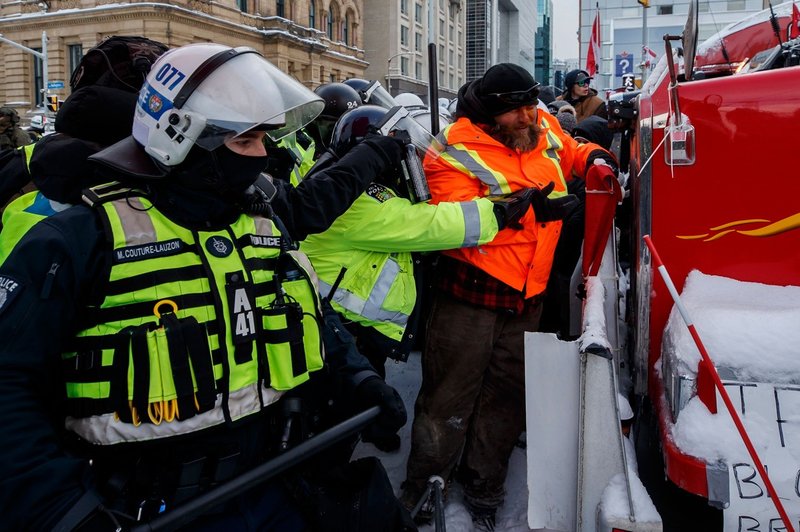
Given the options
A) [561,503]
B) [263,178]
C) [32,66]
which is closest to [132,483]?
[263,178]

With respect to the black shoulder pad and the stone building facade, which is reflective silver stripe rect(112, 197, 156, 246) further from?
the stone building facade

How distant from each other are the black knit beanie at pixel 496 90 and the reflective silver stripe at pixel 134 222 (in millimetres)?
1834

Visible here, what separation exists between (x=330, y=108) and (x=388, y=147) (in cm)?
174

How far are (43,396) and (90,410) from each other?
111mm

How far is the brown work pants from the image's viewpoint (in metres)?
3.15

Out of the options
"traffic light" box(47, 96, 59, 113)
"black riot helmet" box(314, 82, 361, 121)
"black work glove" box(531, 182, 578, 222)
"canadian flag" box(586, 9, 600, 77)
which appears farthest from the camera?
"traffic light" box(47, 96, 59, 113)

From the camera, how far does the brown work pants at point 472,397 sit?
3150 mm

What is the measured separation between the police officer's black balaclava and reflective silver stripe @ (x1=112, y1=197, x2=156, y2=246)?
66 millimetres

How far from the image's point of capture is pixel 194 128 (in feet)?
5.87

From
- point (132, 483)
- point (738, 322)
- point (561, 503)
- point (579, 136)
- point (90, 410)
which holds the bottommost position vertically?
point (561, 503)

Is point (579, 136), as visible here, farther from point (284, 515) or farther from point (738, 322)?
point (284, 515)

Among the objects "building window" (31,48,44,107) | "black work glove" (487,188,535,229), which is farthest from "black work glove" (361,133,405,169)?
"building window" (31,48,44,107)

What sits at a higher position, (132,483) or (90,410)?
(90,410)

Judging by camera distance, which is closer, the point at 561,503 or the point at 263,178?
the point at 561,503
